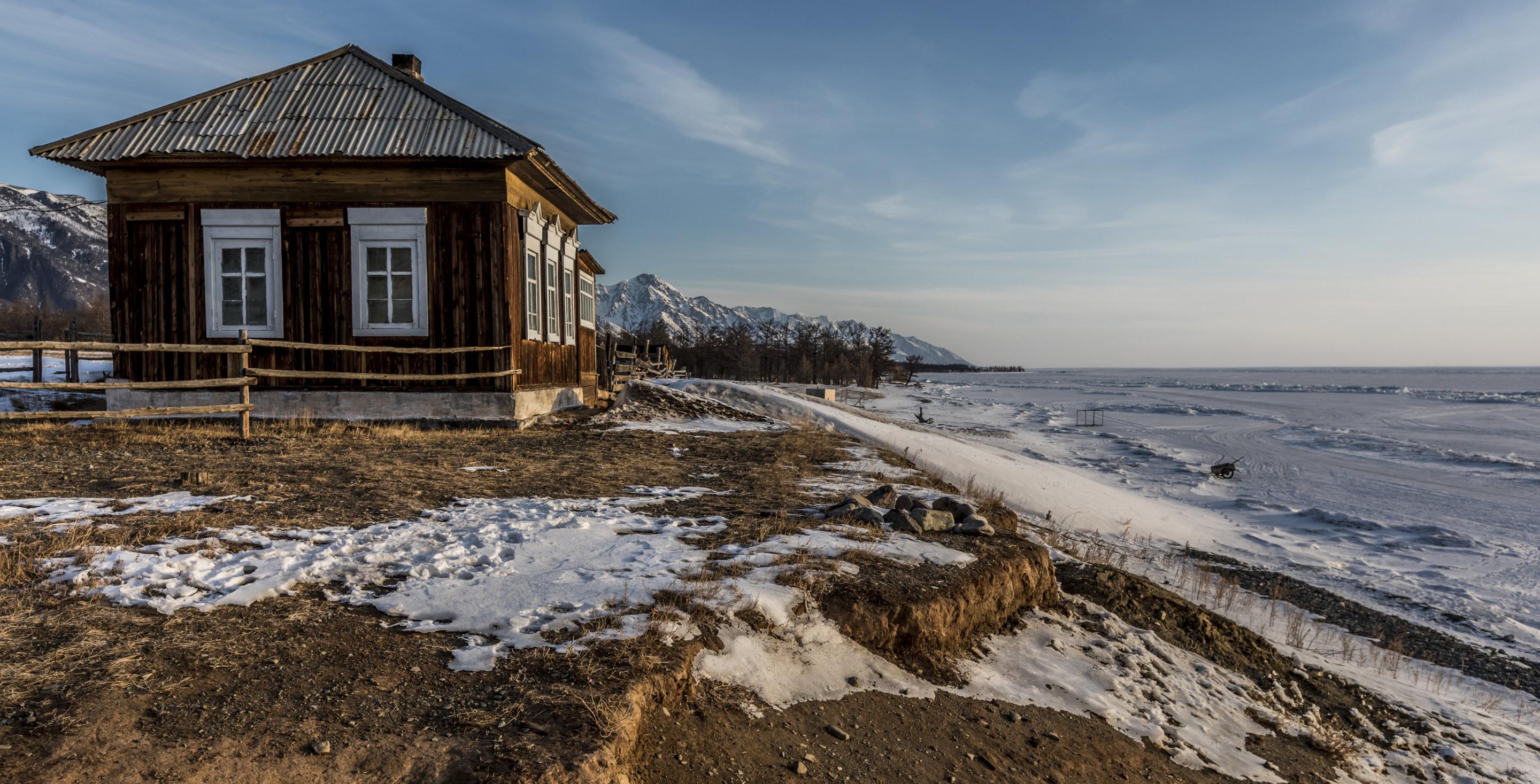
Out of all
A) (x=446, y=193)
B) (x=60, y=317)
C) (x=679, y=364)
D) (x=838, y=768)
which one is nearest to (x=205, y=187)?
(x=446, y=193)

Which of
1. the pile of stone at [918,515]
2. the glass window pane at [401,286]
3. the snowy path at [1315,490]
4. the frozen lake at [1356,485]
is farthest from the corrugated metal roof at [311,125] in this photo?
the frozen lake at [1356,485]

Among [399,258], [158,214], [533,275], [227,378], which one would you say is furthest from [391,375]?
[158,214]

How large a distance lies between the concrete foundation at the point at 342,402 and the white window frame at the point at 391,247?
Answer: 116 cm

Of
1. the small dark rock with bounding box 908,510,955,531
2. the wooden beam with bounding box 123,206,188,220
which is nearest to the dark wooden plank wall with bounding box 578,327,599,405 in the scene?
the wooden beam with bounding box 123,206,188,220

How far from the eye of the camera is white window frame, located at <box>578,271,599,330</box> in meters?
20.4

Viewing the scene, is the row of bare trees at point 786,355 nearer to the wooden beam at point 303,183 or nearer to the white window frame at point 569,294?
the white window frame at point 569,294

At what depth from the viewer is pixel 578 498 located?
7605mm

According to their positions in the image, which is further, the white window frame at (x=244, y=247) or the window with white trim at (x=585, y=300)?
the window with white trim at (x=585, y=300)

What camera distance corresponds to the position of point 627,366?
91.0ft

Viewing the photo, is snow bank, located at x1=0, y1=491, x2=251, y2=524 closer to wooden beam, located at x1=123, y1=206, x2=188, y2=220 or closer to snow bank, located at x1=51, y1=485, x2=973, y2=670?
snow bank, located at x1=51, y1=485, x2=973, y2=670

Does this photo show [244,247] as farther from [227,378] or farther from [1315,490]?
[1315,490]

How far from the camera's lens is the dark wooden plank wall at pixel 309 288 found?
13.3 meters

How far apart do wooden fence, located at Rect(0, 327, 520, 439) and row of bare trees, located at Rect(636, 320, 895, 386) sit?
1766 inches

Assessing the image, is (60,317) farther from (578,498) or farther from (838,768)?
(838,768)
